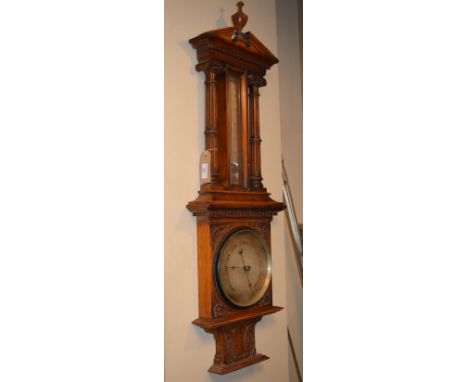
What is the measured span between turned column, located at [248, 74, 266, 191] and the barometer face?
0.29 meters

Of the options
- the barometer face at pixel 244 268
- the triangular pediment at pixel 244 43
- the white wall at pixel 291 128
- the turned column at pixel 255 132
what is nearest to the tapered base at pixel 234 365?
the barometer face at pixel 244 268

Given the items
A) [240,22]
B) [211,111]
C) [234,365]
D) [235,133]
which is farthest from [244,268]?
[240,22]

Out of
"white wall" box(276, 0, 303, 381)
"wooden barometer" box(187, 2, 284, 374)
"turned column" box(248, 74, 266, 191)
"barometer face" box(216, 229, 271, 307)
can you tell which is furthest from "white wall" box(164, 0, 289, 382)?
"white wall" box(276, 0, 303, 381)

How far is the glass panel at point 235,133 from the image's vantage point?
2463 millimetres

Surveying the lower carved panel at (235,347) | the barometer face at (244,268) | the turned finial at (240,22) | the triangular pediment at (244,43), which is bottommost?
the lower carved panel at (235,347)

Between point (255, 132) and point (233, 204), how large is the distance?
0.49 meters

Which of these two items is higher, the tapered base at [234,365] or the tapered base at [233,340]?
the tapered base at [233,340]

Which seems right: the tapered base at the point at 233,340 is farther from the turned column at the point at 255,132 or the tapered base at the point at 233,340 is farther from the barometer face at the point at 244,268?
the turned column at the point at 255,132

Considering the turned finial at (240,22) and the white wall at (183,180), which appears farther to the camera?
the turned finial at (240,22)

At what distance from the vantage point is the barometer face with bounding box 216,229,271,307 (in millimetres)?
2361

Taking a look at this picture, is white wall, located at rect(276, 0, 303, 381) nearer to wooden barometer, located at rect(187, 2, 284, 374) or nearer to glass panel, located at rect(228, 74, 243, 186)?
wooden barometer, located at rect(187, 2, 284, 374)
